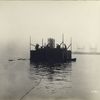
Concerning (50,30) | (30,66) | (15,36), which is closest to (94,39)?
(50,30)

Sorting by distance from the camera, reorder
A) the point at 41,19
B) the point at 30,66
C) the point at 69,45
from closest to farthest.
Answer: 1. the point at 41,19
2. the point at 69,45
3. the point at 30,66

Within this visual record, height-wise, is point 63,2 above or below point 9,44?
above

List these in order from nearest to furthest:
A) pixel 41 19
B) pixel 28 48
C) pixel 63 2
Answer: pixel 63 2, pixel 41 19, pixel 28 48

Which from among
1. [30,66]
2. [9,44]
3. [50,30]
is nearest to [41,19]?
[50,30]

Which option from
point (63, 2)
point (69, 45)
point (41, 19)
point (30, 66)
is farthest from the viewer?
point (30, 66)

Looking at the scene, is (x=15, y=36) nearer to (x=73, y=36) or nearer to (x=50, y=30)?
(x=50, y=30)

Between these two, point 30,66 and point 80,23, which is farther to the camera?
point 30,66

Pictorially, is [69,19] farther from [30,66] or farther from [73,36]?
[30,66]

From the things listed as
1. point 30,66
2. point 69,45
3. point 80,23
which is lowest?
point 30,66

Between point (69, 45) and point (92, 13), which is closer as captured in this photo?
point (92, 13)

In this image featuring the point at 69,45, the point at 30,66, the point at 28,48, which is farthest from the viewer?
the point at 30,66
